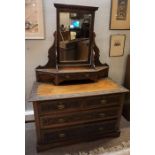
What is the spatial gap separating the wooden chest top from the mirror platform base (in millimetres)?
73

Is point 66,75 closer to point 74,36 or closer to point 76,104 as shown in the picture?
point 76,104

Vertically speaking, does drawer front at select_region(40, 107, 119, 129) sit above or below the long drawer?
below

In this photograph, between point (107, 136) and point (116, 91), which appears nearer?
point (116, 91)

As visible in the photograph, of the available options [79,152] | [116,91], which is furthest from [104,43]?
[79,152]

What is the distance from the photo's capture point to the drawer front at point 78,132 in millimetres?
1741

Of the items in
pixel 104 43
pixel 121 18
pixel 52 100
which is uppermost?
pixel 121 18

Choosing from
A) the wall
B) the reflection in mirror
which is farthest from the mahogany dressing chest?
the wall

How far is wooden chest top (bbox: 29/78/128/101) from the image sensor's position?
162 cm

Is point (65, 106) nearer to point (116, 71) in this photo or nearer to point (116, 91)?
point (116, 91)

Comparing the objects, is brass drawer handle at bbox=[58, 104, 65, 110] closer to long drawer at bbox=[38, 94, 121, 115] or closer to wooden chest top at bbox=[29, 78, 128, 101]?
long drawer at bbox=[38, 94, 121, 115]

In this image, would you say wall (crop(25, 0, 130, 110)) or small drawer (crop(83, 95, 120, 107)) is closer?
small drawer (crop(83, 95, 120, 107))

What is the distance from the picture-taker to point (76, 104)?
5.57 feet

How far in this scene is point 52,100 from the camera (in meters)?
1.60
